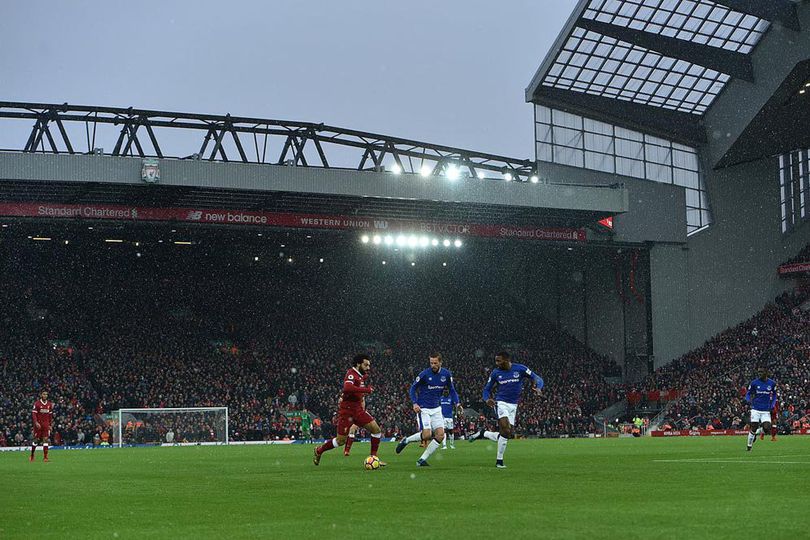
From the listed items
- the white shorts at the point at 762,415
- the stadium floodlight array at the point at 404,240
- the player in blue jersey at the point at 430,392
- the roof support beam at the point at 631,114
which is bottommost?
the white shorts at the point at 762,415

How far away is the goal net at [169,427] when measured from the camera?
5194cm

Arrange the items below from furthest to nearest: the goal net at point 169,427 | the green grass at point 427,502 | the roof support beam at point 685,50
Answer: the roof support beam at point 685,50, the goal net at point 169,427, the green grass at point 427,502

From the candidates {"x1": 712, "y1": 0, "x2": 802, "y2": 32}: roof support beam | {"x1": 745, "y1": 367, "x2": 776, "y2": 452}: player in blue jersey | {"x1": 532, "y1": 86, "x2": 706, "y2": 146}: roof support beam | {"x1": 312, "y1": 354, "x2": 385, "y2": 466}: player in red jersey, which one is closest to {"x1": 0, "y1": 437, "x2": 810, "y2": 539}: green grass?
{"x1": 312, "y1": 354, "x2": 385, "y2": 466}: player in red jersey

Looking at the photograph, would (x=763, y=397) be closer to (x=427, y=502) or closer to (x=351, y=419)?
(x=351, y=419)

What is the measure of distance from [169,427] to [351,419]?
33170 millimetres

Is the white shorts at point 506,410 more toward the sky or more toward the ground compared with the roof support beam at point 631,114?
more toward the ground

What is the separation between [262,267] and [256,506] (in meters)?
62.5

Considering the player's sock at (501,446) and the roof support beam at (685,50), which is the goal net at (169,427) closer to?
the roof support beam at (685,50)

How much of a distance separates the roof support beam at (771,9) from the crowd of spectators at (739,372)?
18534 millimetres

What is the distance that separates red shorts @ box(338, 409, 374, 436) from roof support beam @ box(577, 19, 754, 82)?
145 feet

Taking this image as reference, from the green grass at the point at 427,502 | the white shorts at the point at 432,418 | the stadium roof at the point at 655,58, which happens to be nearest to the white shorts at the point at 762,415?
the green grass at the point at 427,502

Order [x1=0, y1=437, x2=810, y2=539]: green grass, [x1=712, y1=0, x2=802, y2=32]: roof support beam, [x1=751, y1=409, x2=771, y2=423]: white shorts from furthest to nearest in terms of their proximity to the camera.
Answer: [x1=712, y1=0, x2=802, y2=32]: roof support beam
[x1=751, y1=409, x2=771, y2=423]: white shorts
[x1=0, y1=437, x2=810, y2=539]: green grass

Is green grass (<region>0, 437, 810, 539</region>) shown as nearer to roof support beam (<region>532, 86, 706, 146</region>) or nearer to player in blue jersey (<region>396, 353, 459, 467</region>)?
player in blue jersey (<region>396, 353, 459, 467</region>)

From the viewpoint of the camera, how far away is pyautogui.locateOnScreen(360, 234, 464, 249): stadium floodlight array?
205ft
